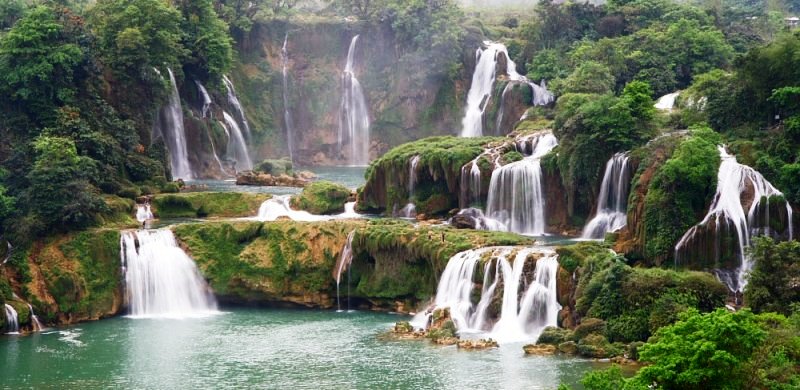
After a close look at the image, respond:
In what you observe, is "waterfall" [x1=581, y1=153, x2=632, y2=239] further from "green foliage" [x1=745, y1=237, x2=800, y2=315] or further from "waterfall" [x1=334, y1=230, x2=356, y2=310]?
"green foliage" [x1=745, y1=237, x2=800, y2=315]

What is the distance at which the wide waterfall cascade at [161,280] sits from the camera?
163 feet

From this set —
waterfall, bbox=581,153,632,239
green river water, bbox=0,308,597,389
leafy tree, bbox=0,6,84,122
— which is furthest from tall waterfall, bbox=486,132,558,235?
leafy tree, bbox=0,6,84,122

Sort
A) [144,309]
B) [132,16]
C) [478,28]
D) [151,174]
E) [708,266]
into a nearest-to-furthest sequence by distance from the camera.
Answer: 1. [708,266]
2. [144,309]
3. [151,174]
4. [132,16]
5. [478,28]

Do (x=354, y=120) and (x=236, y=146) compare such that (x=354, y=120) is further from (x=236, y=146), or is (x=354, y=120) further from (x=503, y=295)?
(x=503, y=295)

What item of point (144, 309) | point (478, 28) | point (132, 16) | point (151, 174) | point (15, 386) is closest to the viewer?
point (15, 386)

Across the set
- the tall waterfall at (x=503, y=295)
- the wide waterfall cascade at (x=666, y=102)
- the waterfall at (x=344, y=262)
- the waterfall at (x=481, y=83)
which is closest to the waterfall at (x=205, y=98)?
the waterfall at (x=481, y=83)

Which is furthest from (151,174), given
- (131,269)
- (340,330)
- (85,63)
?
(340,330)

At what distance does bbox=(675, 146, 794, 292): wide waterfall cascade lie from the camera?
44219mm

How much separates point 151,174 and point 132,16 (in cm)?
1079

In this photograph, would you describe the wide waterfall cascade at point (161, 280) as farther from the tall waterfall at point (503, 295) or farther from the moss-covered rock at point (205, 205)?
the tall waterfall at point (503, 295)

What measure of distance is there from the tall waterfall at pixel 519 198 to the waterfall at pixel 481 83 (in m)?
21.5

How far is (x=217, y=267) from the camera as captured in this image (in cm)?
5041

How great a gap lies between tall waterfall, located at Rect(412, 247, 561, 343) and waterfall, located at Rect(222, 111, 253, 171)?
1252 inches

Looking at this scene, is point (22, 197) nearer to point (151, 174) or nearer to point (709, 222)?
point (151, 174)
